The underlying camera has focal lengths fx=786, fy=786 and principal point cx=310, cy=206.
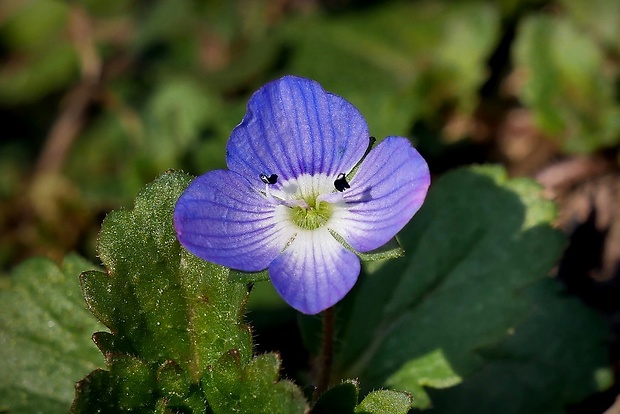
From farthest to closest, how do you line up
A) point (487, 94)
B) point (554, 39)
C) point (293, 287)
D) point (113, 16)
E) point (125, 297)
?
1. point (113, 16)
2. point (487, 94)
3. point (554, 39)
4. point (125, 297)
5. point (293, 287)

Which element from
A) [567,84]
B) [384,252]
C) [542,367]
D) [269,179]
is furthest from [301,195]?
[567,84]

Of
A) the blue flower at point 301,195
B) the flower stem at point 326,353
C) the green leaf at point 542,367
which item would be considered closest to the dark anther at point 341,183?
the blue flower at point 301,195

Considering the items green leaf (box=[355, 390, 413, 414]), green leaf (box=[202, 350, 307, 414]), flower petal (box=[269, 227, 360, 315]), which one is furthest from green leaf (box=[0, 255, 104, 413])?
green leaf (box=[355, 390, 413, 414])

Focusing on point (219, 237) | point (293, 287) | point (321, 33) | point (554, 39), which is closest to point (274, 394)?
point (293, 287)

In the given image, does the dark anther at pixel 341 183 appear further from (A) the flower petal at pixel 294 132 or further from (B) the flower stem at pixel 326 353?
(B) the flower stem at pixel 326 353

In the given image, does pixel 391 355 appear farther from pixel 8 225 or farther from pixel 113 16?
pixel 113 16

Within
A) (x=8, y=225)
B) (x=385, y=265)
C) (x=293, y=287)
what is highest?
(x=8, y=225)
